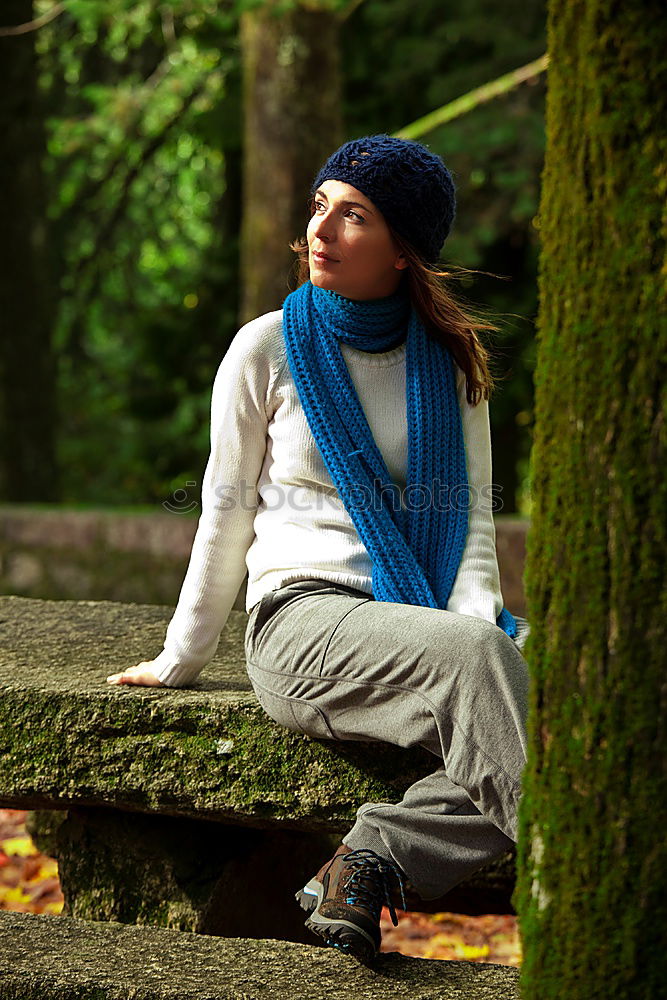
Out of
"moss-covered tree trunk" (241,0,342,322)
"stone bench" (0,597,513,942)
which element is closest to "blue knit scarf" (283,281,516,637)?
"stone bench" (0,597,513,942)

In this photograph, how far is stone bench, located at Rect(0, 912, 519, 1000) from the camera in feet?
7.51

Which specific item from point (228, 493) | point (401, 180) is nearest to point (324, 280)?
point (401, 180)

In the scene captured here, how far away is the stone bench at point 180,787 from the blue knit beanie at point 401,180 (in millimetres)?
1107

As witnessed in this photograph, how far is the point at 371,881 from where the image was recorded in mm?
2367

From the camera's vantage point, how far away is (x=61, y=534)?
6.98 meters

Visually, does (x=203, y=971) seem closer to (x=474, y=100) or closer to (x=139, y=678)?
(x=139, y=678)

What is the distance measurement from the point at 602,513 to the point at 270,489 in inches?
49.3

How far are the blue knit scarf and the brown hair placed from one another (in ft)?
0.10

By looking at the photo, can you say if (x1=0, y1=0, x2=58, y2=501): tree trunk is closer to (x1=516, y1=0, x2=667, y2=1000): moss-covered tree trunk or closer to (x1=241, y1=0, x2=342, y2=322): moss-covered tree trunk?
(x1=241, y1=0, x2=342, y2=322): moss-covered tree trunk

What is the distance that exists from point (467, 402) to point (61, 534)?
177 inches

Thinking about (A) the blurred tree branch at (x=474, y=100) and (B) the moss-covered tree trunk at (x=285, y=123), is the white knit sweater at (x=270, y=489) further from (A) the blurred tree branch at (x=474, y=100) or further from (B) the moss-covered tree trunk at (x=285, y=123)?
(A) the blurred tree branch at (x=474, y=100)

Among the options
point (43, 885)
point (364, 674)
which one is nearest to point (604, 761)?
point (364, 674)

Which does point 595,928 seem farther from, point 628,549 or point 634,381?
point 634,381

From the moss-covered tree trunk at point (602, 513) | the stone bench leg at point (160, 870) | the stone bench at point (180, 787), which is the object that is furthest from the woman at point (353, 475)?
the moss-covered tree trunk at point (602, 513)
